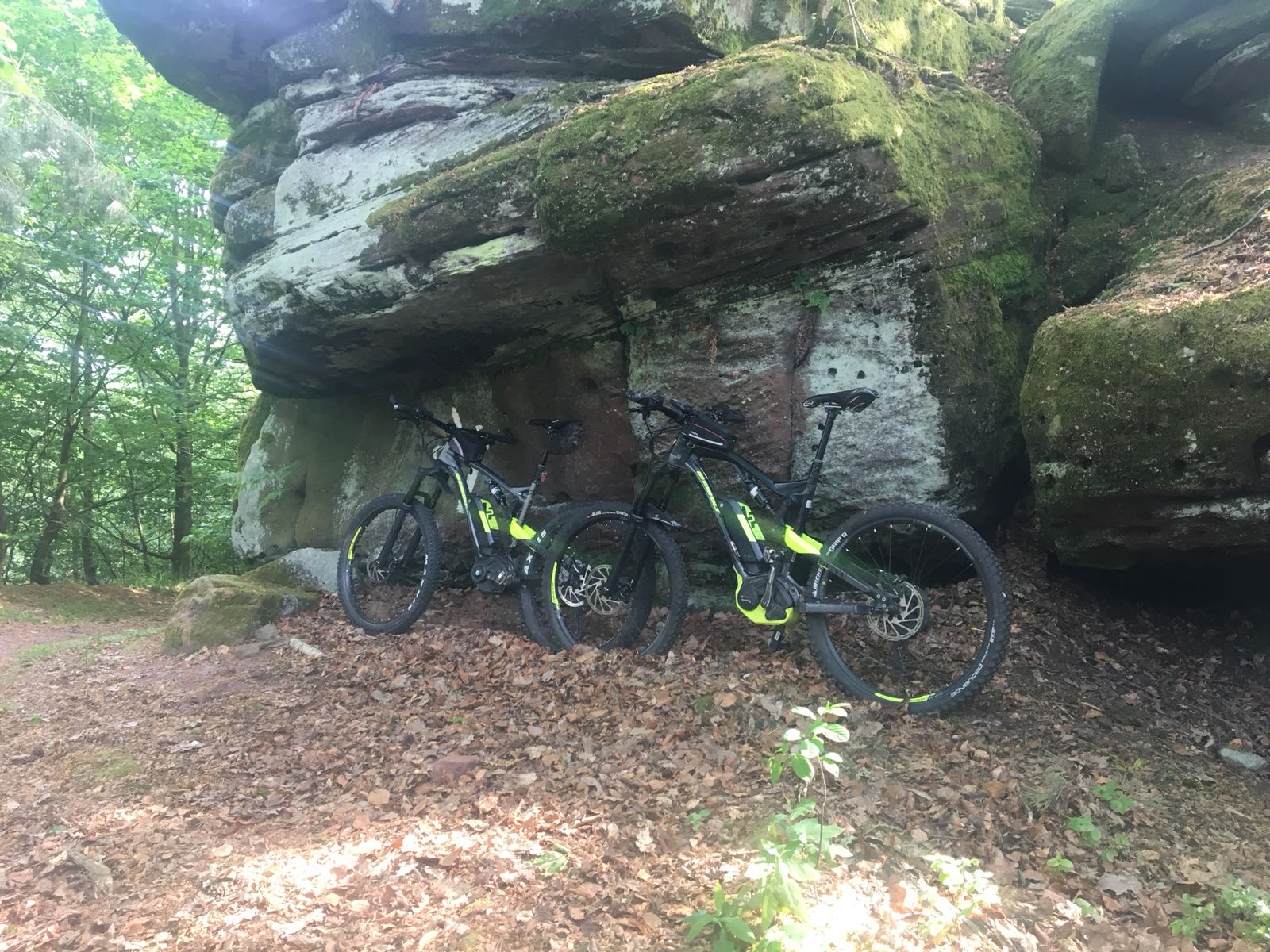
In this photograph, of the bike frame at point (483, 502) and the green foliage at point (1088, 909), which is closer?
the green foliage at point (1088, 909)

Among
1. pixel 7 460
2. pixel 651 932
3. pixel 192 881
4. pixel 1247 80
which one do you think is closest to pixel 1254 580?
pixel 1247 80

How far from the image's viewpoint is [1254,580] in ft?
15.0

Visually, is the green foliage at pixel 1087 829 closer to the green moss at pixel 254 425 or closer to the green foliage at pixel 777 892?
the green foliage at pixel 777 892

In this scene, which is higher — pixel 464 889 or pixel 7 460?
pixel 7 460

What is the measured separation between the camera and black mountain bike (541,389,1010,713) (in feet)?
12.5

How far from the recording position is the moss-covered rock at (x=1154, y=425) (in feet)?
10.8

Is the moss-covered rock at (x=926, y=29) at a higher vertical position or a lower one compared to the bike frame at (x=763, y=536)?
higher

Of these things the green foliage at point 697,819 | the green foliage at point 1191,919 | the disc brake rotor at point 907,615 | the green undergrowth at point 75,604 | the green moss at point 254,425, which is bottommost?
the green foliage at point 1191,919

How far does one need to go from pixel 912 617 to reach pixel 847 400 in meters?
1.21

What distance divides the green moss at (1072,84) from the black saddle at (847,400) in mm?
3070

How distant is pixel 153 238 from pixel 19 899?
41.8 feet

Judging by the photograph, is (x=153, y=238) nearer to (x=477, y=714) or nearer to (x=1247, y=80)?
(x=477, y=714)

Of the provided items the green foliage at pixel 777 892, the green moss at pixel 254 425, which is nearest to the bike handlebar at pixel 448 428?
the green foliage at pixel 777 892

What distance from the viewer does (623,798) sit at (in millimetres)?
3250
